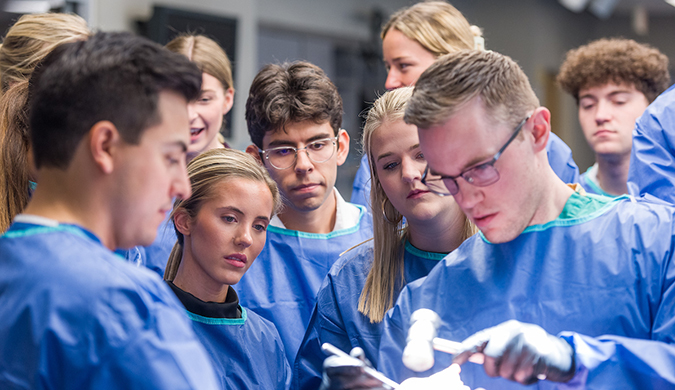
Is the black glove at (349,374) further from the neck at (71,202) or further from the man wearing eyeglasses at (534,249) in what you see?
the neck at (71,202)

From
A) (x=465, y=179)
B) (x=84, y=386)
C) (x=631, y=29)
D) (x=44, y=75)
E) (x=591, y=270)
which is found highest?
(x=631, y=29)

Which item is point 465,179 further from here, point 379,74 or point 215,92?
point 379,74

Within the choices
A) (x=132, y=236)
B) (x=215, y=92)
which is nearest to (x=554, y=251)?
(x=132, y=236)

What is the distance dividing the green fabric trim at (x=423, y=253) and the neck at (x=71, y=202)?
97 centimetres

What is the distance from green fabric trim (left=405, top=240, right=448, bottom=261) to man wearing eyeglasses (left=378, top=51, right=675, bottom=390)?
0.27 metres

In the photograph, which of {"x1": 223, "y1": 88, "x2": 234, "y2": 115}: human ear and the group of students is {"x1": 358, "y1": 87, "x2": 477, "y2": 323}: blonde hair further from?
{"x1": 223, "y1": 88, "x2": 234, "y2": 115}: human ear

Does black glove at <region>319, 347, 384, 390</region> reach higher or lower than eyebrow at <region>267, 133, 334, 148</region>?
lower

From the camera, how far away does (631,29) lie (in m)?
8.74

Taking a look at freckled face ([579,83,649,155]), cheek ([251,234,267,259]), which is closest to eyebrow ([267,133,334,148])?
cheek ([251,234,267,259])

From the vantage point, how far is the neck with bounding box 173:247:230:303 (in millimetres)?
1800

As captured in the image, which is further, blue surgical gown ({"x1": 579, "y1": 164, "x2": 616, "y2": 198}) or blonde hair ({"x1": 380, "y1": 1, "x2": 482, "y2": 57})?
blue surgical gown ({"x1": 579, "y1": 164, "x2": 616, "y2": 198})

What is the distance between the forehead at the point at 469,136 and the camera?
132cm

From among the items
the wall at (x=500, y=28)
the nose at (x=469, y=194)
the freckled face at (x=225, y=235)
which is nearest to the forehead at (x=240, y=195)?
the freckled face at (x=225, y=235)

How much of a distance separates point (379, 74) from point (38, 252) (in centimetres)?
676
